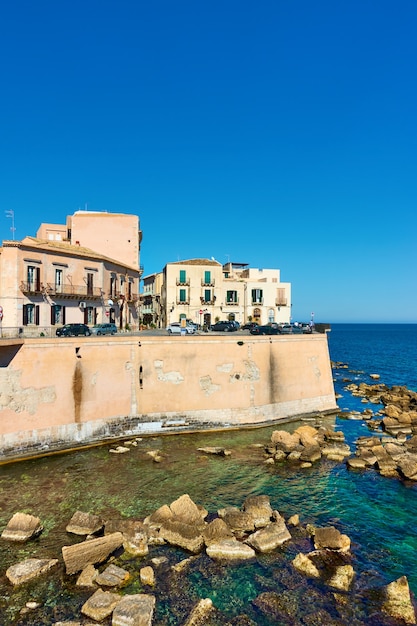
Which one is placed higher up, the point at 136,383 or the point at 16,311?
the point at 16,311

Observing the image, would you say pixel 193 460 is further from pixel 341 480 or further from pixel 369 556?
pixel 369 556

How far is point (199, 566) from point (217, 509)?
3275mm

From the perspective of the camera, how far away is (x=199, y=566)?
11867mm

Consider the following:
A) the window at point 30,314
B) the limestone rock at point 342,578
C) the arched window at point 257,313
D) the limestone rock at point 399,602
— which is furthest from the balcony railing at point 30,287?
→ the arched window at point 257,313

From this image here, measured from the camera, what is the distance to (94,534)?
514 inches

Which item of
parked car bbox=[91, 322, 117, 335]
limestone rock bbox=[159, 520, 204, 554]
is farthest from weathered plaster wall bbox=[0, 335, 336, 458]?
limestone rock bbox=[159, 520, 204, 554]

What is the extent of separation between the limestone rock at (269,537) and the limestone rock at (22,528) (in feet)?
22.3

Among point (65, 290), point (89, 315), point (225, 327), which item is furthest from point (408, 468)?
point (89, 315)

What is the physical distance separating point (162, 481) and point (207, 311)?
31.1 m

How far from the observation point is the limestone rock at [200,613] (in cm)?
966

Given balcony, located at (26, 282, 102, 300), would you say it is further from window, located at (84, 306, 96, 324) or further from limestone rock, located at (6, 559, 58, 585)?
limestone rock, located at (6, 559, 58, 585)

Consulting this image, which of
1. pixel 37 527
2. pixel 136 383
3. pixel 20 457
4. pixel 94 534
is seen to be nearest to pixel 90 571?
pixel 94 534

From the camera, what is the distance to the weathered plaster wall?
20297 millimetres

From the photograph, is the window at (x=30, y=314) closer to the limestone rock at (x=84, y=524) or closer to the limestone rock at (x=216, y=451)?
the limestone rock at (x=216, y=451)
